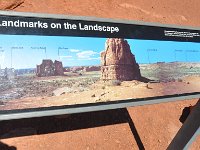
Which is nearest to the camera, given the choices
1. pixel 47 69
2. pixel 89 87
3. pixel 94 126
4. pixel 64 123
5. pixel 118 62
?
pixel 47 69

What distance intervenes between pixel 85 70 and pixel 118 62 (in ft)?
1.24

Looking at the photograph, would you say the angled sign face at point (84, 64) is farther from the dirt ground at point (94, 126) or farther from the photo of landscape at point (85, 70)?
the dirt ground at point (94, 126)

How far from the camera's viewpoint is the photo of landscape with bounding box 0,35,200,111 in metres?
3.06

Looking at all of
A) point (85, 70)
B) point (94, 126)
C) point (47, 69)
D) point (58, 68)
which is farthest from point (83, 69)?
point (94, 126)

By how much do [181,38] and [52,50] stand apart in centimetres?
185

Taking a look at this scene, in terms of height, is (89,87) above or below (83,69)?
below

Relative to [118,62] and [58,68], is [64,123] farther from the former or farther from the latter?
[58,68]

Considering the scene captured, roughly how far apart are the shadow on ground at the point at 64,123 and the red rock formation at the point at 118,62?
2.46 m

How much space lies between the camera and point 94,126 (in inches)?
241

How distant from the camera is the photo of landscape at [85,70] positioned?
3.06 meters

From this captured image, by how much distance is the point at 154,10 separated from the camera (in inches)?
378

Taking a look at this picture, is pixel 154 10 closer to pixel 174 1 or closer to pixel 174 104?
pixel 174 1

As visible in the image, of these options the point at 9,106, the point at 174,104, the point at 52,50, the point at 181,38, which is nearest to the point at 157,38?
the point at 181,38

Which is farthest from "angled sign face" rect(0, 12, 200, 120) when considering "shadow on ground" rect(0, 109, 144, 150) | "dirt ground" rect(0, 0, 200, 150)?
"shadow on ground" rect(0, 109, 144, 150)
